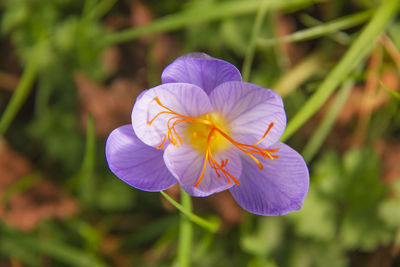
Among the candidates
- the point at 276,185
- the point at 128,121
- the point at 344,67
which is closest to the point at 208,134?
the point at 276,185

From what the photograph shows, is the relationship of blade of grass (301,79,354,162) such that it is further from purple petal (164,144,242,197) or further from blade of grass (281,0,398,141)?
purple petal (164,144,242,197)

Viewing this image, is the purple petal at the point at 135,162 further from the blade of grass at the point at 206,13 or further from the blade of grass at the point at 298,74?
the blade of grass at the point at 298,74

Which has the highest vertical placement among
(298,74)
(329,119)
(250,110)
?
(250,110)

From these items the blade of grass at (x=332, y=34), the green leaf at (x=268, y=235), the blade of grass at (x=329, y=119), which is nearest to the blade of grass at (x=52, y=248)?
the green leaf at (x=268, y=235)

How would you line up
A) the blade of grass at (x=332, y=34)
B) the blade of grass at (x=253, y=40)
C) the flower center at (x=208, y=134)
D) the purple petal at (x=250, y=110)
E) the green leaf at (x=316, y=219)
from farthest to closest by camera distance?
the blade of grass at (x=332, y=34), the green leaf at (x=316, y=219), the blade of grass at (x=253, y=40), the flower center at (x=208, y=134), the purple petal at (x=250, y=110)

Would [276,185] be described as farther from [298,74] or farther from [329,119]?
[298,74]

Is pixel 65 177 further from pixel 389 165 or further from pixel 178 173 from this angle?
pixel 389 165
